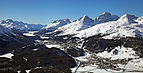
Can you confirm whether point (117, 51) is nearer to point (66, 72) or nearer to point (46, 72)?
point (66, 72)

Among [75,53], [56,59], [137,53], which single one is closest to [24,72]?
[56,59]

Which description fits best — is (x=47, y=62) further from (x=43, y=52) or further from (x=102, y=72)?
(x=102, y=72)

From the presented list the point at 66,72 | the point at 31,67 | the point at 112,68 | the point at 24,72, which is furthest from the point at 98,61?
the point at 24,72

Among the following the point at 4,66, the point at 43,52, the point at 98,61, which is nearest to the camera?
the point at 4,66

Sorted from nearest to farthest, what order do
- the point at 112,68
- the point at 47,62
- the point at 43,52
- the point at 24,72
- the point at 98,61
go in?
the point at 24,72
the point at 112,68
the point at 47,62
the point at 98,61
the point at 43,52

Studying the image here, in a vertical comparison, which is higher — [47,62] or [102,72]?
[47,62]

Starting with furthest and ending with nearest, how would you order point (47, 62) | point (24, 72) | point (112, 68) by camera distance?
point (47, 62) → point (112, 68) → point (24, 72)

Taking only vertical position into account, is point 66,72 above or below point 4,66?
below

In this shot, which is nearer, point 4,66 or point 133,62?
point 4,66

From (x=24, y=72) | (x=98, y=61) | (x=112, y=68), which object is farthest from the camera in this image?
A: (x=98, y=61)
